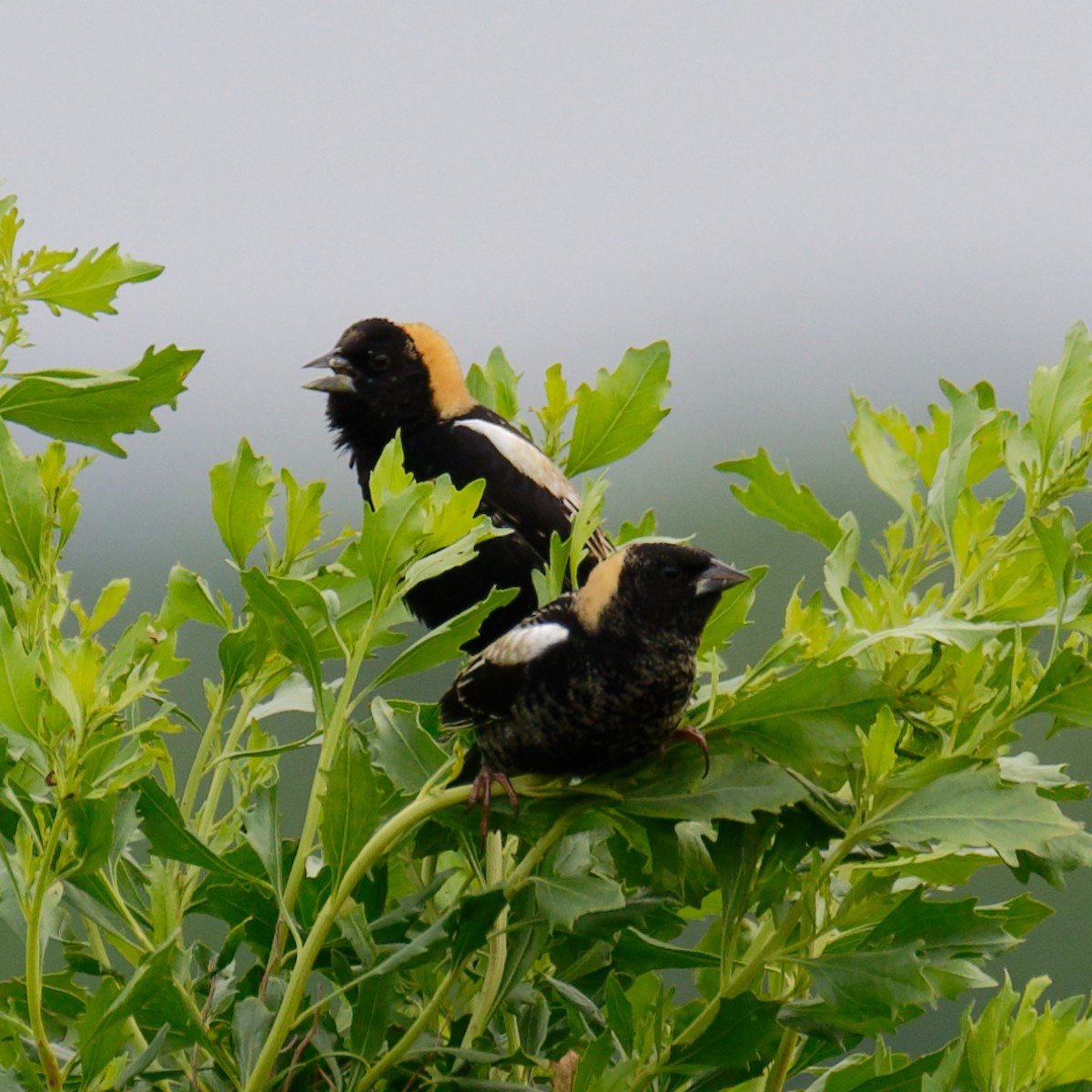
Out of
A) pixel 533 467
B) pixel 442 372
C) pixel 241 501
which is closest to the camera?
pixel 241 501

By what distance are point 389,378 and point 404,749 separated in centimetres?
154

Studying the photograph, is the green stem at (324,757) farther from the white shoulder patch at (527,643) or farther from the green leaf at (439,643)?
the white shoulder patch at (527,643)

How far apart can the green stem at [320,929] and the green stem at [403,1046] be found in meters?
0.11

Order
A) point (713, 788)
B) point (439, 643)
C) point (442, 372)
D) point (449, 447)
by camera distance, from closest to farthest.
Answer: point (713, 788), point (439, 643), point (449, 447), point (442, 372)

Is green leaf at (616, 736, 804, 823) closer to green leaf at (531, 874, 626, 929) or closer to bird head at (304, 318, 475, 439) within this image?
green leaf at (531, 874, 626, 929)

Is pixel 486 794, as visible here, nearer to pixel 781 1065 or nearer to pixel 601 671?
pixel 601 671

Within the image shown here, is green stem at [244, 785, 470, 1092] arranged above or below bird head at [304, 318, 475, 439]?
below

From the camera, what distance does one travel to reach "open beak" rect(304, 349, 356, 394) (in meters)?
2.91

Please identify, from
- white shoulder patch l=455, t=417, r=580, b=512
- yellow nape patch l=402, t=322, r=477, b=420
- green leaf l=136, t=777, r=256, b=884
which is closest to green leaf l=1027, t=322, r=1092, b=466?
green leaf l=136, t=777, r=256, b=884

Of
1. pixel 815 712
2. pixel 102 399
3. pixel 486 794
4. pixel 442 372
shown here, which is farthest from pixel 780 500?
pixel 442 372

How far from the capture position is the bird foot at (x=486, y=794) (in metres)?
1.47

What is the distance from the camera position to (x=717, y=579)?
1.66 meters

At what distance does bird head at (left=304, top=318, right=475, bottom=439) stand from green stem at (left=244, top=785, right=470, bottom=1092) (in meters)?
1.58

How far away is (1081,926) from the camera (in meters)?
18.2
